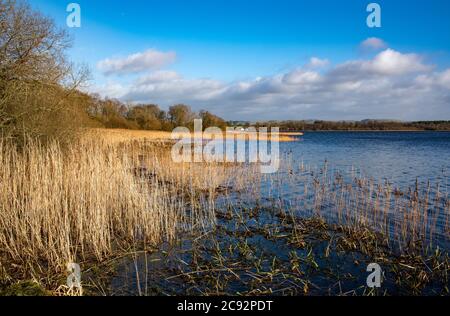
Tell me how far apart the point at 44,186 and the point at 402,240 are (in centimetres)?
770

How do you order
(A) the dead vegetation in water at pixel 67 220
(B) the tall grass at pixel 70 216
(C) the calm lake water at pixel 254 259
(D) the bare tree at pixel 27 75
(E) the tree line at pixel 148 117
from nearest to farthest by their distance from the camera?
(C) the calm lake water at pixel 254 259 → (A) the dead vegetation in water at pixel 67 220 → (B) the tall grass at pixel 70 216 → (D) the bare tree at pixel 27 75 → (E) the tree line at pixel 148 117

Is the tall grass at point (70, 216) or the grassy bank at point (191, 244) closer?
the grassy bank at point (191, 244)

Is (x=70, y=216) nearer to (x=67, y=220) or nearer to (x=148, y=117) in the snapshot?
(x=67, y=220)

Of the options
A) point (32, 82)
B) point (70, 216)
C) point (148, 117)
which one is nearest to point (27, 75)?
point (32, 82)

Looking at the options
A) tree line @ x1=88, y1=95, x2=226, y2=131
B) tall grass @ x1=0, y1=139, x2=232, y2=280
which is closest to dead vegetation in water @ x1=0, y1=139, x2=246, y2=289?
tall grass @ x1=0, y1=139, x2=232, y2=280

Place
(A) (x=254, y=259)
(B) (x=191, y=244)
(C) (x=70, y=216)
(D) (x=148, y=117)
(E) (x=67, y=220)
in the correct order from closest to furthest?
(A) (x=254, y=259), (E) (x=67, y=220), (B) (x=191, y=244), (C) (x=70, y=216), (D) (x=148, y=117)

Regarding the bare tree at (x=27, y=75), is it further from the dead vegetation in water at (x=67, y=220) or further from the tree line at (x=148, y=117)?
the tree line at (x=148, y=117)

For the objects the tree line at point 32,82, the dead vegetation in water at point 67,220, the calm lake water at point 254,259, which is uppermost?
the tree line at point 32,82

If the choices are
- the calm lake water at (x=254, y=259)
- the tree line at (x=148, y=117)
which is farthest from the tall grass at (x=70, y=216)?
the tree line at (x=148, y=117)

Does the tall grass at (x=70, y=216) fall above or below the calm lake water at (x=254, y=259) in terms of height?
above

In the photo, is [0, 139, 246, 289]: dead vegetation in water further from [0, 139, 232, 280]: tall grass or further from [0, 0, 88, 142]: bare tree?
[0, 0, 88, 142]: bare tree

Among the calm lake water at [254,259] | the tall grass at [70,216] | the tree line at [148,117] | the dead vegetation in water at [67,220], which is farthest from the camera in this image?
the tree line at [148,117]
